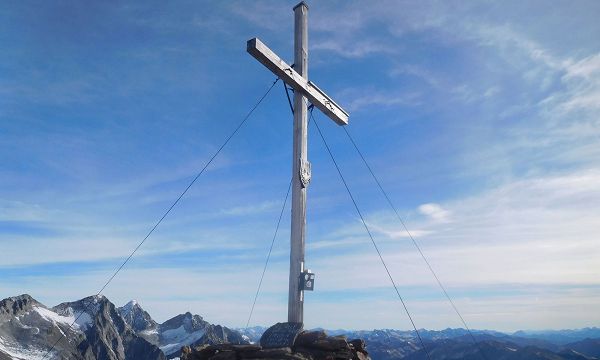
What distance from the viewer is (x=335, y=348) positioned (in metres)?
14.7

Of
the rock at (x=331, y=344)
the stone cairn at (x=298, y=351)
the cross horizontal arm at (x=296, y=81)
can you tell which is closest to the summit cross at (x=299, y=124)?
the cross horizontal arm at (x=296, y=81)

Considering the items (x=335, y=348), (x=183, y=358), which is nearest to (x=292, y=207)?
(x=335, y=348)

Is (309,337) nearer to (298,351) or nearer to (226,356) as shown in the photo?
(298,351)

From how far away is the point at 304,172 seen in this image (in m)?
17.5

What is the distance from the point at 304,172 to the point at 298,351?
21.1ft

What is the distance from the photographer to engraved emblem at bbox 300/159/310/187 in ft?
57.1

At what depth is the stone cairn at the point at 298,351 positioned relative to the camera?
14209 mm

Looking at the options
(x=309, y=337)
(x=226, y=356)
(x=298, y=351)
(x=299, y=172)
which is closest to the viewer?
(x=226, y=356)

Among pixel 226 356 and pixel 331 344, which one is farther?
pixel 331 344

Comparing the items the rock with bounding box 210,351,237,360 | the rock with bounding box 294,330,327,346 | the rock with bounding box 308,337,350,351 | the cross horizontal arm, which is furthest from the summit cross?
the rock with bounding box 210,351,237,360

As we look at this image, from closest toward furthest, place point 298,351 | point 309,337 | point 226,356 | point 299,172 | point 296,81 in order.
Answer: point 226,356
point 298,351
point 309,337
point 299,172
point 296,81

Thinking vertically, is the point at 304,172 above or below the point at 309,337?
above

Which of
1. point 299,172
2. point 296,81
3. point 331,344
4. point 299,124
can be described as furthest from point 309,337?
point 296,81

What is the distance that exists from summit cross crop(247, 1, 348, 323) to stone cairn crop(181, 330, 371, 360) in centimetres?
150
